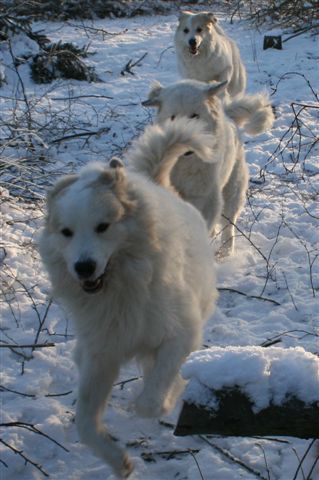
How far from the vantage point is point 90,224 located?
2.86m

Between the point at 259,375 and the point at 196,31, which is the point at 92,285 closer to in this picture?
the point at 259,375

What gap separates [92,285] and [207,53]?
7.43 meters

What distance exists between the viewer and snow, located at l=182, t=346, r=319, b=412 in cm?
203

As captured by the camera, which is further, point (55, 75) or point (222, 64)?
point (55, 75)

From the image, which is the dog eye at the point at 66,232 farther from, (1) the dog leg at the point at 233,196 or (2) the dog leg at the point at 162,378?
(1) the dog leg at the point at 233,196

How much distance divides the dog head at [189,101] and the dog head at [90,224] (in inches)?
82.3

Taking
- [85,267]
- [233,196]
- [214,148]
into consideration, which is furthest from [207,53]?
[85,267]

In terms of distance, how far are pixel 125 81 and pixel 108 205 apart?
8250 mm

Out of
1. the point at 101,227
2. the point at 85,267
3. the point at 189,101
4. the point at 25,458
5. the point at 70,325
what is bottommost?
the point at 70,325

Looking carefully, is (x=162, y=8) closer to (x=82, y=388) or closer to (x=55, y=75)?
(x=55, y=75)

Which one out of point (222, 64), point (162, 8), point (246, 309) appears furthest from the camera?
point (162, 8)

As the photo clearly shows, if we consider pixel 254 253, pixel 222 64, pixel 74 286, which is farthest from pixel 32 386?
pixel 222 64

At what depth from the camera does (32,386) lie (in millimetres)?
3645

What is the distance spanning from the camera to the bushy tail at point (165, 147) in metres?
3.82
